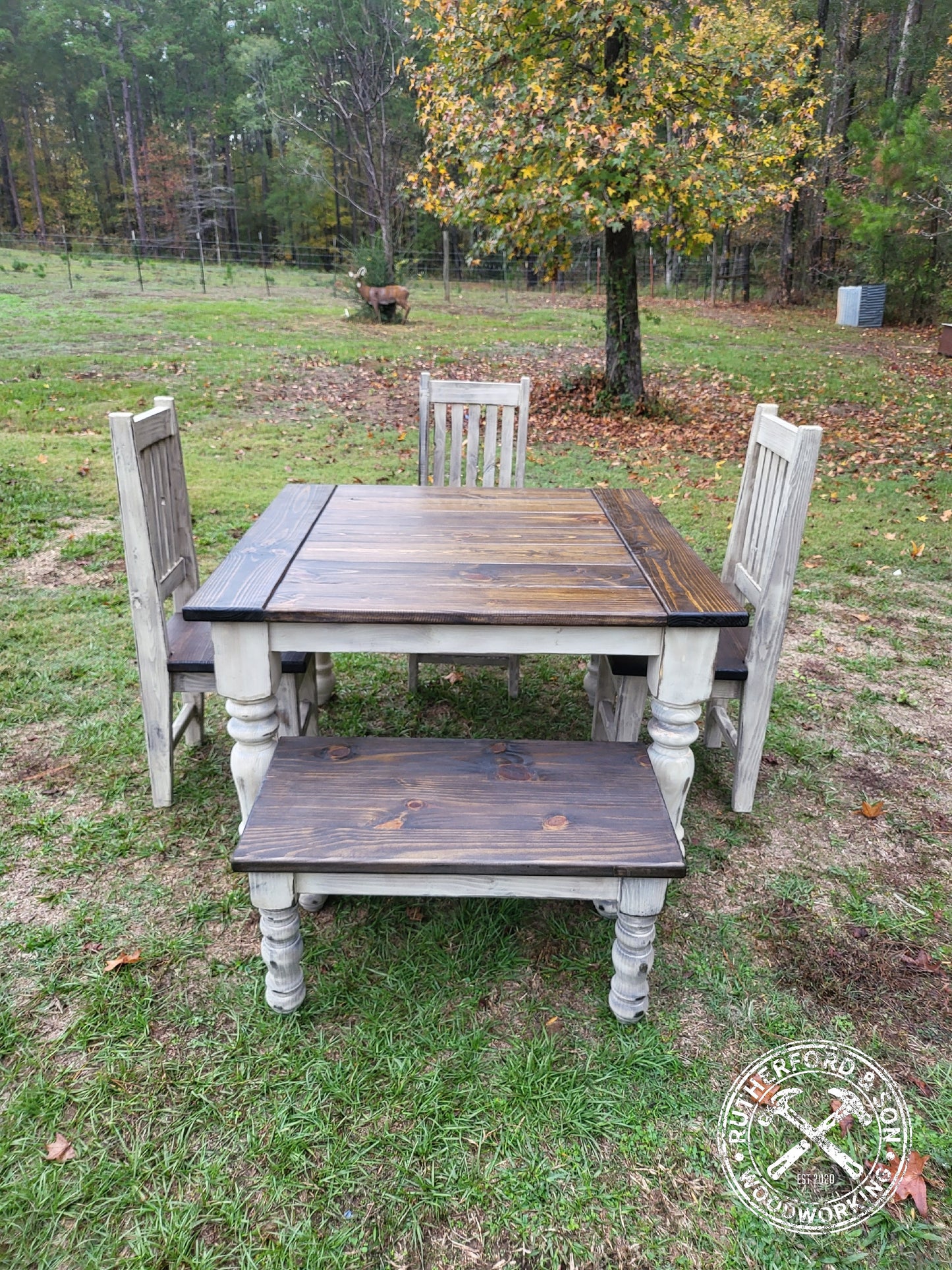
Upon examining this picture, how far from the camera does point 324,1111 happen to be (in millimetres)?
1711

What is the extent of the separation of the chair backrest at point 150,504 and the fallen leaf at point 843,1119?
2059 millimetres

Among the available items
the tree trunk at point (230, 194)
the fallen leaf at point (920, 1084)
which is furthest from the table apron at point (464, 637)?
the tree trunk at point (230, 194)

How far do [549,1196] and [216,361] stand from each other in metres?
9.84

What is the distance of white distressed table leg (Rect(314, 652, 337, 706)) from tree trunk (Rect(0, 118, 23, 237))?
37481 millimetres

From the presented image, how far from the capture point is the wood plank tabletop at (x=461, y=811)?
170 centimetres

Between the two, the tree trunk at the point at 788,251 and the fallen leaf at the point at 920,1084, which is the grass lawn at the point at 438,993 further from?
the tree trunk at the point at 788,251

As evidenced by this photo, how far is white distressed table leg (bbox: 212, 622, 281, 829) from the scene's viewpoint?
1.96m

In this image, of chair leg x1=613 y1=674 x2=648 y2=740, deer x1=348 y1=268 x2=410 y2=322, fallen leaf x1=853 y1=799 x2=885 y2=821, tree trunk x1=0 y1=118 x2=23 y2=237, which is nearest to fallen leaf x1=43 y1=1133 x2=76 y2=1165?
chair leg x1=613 y1=674 x2=648 y2=740

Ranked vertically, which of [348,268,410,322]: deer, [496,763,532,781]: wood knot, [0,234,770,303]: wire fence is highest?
[0,234,770,303]: wire fence

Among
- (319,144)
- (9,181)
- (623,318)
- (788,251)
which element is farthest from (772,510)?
(9,181)

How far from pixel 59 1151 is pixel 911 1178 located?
167 cm

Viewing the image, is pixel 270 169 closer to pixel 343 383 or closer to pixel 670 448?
pixel 343 383

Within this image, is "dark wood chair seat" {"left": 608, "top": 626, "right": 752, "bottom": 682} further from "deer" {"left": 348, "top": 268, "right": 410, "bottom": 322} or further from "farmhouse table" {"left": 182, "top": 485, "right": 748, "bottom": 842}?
"deer" {"left": 348, "top": 268, "right": 410, "bottom": 322}

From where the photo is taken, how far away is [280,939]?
1852mm
